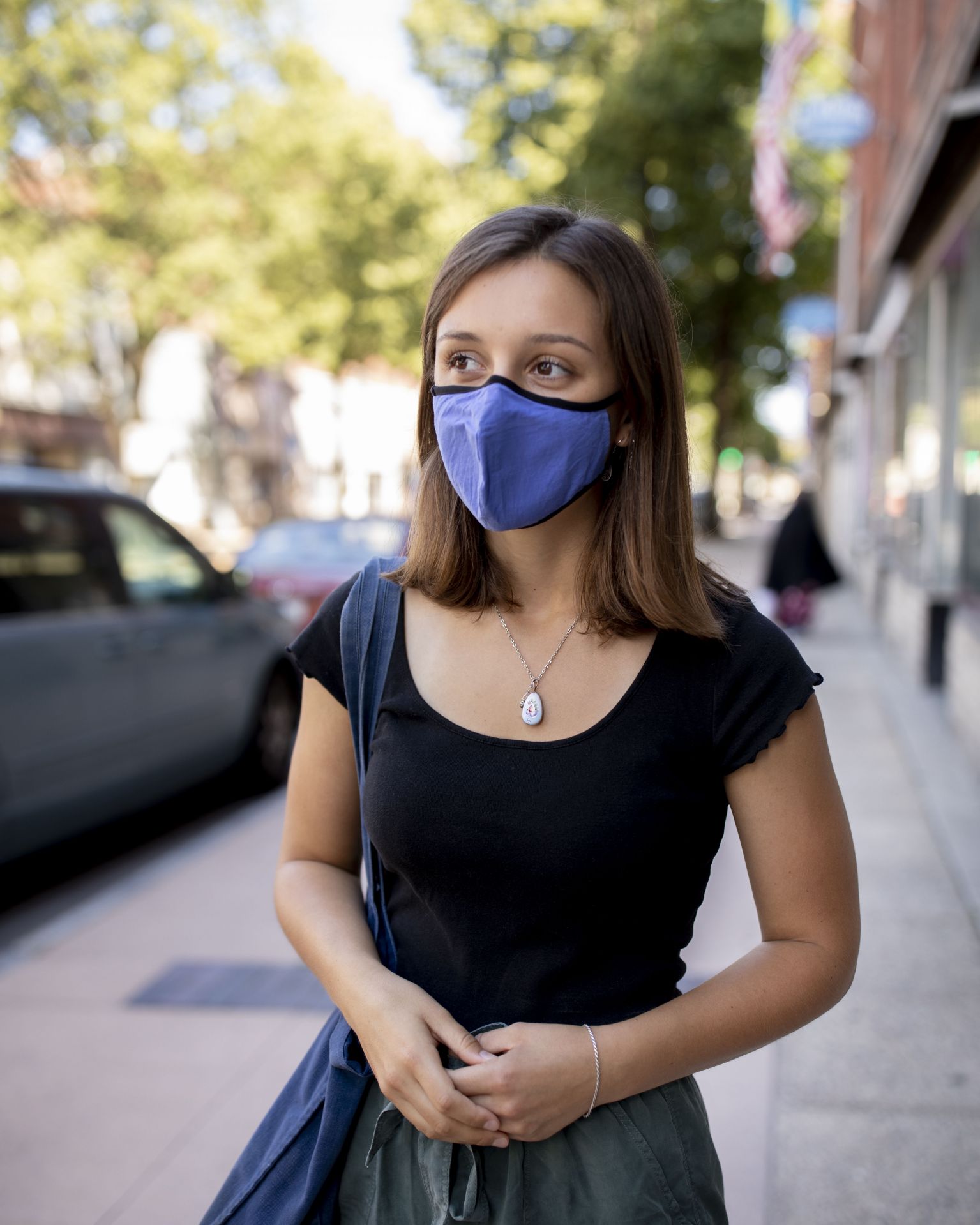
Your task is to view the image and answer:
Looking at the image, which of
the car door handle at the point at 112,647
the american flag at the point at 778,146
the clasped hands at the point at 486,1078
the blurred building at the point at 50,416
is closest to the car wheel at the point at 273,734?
the car door handle at the point at 112,647

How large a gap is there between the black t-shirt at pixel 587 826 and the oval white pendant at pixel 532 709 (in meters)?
0.03

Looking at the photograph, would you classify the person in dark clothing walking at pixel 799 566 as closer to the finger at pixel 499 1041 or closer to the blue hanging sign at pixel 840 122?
the blue hanging sign at pixel 840 122

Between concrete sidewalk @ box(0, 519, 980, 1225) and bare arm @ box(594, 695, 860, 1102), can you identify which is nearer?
bare arm @ box(594, 695, 860, 1102)

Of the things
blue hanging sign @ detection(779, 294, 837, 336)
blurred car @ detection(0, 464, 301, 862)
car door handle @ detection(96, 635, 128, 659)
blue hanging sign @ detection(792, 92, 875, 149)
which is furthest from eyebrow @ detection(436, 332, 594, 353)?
blue hanging sign @ detection(779, 294, 837, 336)

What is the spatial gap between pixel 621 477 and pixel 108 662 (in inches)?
171

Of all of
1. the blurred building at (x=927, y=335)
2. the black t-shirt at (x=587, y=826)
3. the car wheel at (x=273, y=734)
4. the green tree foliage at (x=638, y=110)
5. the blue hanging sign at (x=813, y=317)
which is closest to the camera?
the black t-shirt at (x=587, y=826)

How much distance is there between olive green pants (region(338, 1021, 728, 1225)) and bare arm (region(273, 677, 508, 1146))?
63 millimetres

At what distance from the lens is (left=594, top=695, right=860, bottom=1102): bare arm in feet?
4.88

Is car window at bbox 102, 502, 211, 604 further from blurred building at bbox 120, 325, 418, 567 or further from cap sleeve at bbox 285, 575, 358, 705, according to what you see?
blurred building at bbox 120, 325, 418, 567

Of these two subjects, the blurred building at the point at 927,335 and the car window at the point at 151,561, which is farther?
the blurred building at the point at 927,335

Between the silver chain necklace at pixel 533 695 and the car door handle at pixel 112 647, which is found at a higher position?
the silver chain necklace at pixel 533 695

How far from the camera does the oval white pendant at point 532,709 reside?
60.9 inches

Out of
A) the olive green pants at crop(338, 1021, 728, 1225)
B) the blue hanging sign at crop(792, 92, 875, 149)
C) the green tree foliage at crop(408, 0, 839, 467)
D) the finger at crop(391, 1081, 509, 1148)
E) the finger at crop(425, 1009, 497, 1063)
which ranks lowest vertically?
the olive green pants at crop(338, 1021, 728, 1225)

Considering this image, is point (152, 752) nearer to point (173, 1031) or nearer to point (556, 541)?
point (173, 1031)
